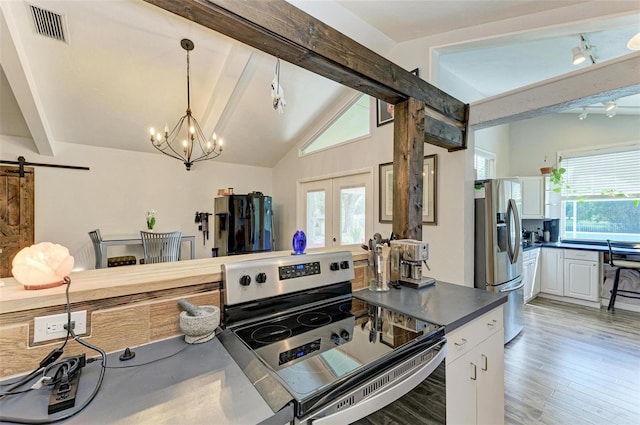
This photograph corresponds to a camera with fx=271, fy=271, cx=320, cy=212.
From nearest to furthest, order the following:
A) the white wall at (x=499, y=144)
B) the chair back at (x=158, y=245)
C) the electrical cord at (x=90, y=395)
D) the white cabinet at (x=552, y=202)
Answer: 1. the electrical cord at (x=90, y=395)
2. the chair back at (x=158, y=245)
3. the white wall at (x=499, y=144)
4. the white cabinet at (x=552, y=202)

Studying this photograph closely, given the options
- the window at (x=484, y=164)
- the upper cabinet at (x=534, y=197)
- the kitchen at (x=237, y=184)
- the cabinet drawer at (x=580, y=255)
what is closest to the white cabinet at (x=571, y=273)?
the cabinet drawer at (x=580, y=255)

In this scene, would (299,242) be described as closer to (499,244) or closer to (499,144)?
(499,244)

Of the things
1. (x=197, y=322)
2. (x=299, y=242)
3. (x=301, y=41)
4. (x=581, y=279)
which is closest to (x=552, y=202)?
(x=581, y=279)

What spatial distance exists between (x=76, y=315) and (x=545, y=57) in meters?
4.44

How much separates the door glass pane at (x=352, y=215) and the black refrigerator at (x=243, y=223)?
4.39 feet

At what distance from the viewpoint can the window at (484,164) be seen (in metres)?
4.20

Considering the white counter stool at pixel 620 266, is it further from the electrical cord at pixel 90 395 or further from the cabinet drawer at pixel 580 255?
the electrical cord at pixel 90 395

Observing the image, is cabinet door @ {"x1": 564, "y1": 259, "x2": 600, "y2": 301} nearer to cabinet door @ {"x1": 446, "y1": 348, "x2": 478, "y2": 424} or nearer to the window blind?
the window blind

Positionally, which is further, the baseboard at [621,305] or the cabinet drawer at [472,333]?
the baseboard at [621,305]

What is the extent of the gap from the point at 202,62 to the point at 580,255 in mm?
5761

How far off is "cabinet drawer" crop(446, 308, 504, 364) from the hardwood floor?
0.88 meters

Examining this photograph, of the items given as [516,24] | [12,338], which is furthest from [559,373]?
[12,338]

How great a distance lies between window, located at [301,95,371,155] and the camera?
3959 mm

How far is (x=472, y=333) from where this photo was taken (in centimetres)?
138
